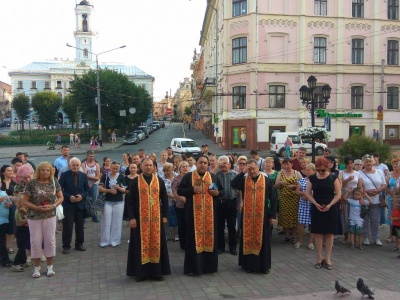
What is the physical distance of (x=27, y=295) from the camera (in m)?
5.84

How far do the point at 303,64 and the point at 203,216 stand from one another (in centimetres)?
3174

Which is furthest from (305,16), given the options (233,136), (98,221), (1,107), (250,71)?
(1,107)

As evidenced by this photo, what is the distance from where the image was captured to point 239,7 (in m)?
36.8

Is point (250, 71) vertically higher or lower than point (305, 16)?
lower

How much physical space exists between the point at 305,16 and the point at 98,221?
30.5m

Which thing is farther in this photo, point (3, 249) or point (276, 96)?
point (276, 96)

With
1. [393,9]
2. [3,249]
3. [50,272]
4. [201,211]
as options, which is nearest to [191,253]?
[201,211]

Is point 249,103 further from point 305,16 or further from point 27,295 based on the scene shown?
point 27,295

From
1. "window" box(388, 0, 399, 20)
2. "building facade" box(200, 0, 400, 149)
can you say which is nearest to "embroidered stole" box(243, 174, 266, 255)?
"building facade" box(200, 0, 400, 149)

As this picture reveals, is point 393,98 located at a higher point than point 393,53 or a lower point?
lower

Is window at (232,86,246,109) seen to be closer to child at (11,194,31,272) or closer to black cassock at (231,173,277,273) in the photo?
black cassock at (231,173,277,273)

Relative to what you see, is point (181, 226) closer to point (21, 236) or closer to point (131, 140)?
point (21, 236)

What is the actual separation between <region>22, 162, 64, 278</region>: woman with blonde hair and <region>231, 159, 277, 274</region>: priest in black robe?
2.97m

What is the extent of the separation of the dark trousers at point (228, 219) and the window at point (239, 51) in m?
30.1
